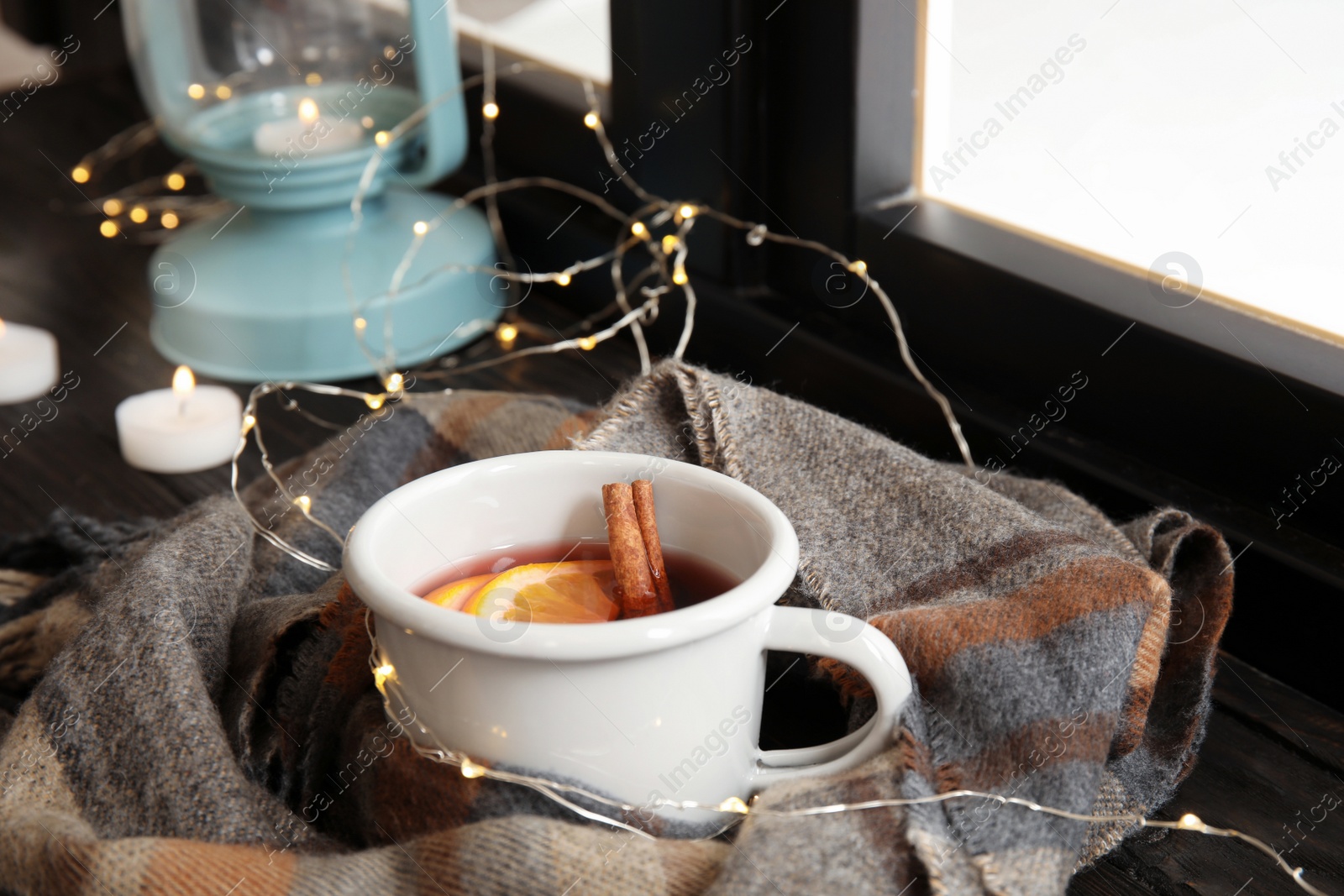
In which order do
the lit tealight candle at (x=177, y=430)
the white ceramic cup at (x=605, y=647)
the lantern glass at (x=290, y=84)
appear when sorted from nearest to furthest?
1. the white ceramic cup at (x=605, y=647)
2. the lit tealight candle at (x=177, y=430)
3. the lantern glass at (x=290, y=84)

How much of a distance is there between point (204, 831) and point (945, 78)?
478 millimetres

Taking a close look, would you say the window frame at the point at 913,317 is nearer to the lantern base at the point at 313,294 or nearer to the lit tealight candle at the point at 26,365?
the lantern base at the point at 313,294

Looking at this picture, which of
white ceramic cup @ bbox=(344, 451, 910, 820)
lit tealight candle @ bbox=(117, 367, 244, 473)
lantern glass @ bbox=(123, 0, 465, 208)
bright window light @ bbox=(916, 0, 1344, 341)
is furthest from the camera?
lantern glass @ bbox=(123, 0, 465, 208)

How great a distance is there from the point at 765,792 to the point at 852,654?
0.05 m

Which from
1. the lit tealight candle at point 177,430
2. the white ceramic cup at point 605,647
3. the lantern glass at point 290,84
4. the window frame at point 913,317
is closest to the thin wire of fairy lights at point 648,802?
the white ceramic cup at point 605,647

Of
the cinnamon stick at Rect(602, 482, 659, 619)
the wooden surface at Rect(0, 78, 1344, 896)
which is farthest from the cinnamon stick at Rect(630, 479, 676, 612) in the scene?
the wooden surface at Rect(0, 78, 1344, 896)

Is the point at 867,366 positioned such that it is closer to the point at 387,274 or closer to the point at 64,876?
the point at 387,274

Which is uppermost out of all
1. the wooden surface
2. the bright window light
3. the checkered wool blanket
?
the bright window light

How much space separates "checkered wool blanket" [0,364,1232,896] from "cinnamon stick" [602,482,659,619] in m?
0.07

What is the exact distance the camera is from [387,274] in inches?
30.4

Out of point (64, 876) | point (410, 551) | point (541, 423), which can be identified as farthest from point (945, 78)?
point (64, 876)

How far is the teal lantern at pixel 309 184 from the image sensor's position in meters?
0.74

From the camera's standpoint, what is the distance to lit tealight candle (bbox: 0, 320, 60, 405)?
73cm

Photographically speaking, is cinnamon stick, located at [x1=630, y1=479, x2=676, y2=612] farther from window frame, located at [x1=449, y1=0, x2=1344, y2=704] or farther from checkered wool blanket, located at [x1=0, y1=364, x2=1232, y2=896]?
window frame, located at [x1=449, y1=0, x2=1344, y2=704]
